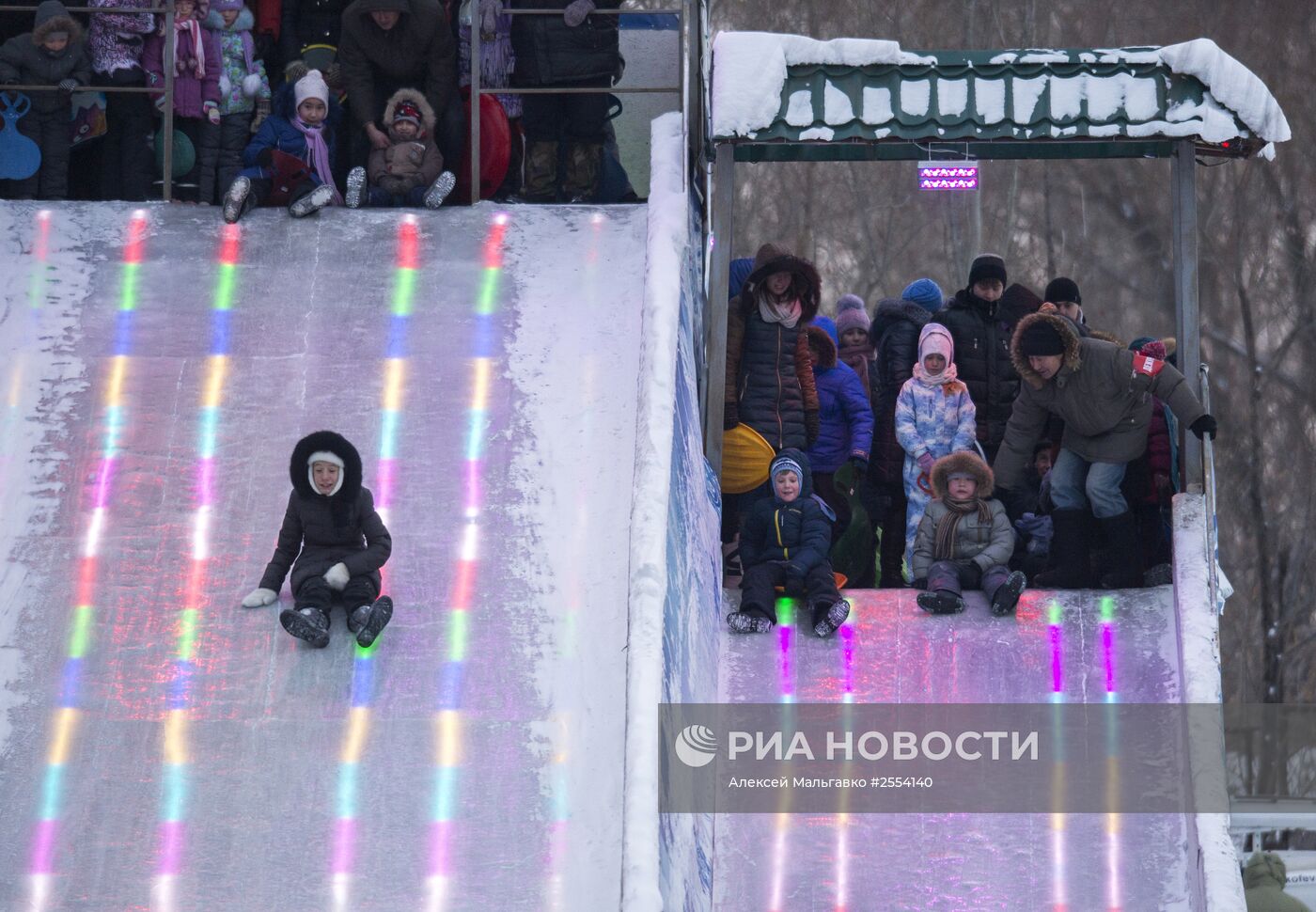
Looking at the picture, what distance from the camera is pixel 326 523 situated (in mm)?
8602

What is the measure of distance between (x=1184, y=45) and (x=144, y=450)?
484 cm

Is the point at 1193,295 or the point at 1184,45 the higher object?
the point at 1184,45

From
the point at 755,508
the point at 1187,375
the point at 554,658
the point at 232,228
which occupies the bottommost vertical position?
the point at 554,658

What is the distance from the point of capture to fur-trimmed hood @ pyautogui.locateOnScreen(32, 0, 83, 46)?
10.9 m

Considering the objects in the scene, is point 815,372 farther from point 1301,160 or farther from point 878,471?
point 1301,160

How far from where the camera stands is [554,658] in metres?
8.39

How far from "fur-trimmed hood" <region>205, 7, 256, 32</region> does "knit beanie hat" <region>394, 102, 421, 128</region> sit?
1257 millimetres

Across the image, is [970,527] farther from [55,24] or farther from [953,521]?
[55,24]

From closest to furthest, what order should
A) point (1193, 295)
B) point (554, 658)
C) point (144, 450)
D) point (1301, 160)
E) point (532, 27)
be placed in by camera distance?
point (554, 658) → point (144, 450) → point (1193, 295) → point (532, 27) → point (1301, 160)

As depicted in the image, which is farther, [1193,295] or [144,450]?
[1193,295]

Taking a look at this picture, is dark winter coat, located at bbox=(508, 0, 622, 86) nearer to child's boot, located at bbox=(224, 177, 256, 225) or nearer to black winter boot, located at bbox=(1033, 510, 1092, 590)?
child's boot, located at bbox=(224, 177, 256, 225)

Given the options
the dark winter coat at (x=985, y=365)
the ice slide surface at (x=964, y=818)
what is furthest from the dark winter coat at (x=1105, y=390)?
the dark winter coat at (x=985, y=365)

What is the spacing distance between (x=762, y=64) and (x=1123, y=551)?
263 centimetres

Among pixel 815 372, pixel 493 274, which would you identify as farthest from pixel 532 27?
pixel 815 372
